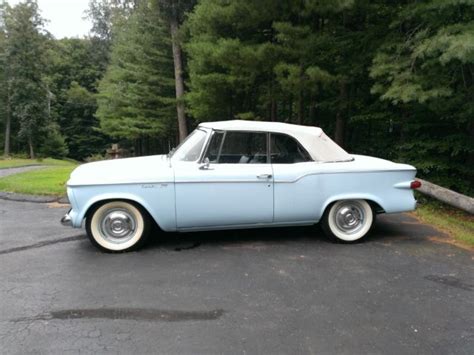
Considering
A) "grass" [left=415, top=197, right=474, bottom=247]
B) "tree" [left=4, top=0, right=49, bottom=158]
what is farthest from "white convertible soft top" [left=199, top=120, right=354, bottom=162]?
"tree" [left=4, top=0, right=49, bottom=158]

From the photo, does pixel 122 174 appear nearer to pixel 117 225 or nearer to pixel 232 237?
pixel 117 225

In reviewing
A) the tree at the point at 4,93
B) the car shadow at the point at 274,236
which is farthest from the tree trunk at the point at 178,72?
the tree at the point at 4,93

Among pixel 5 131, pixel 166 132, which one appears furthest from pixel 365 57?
pixel 5 131

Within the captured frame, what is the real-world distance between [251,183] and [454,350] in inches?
111

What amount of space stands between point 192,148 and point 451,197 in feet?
14.4

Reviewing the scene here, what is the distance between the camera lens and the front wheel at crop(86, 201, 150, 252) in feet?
15.5

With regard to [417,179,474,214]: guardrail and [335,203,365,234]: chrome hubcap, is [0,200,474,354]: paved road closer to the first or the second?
[335,203,365,234]: chrome hubcap

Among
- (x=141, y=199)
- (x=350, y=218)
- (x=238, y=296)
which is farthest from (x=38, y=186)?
(x=350, y=218)

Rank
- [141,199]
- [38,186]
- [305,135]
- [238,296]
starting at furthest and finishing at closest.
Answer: [38,186] < [305,135] < [141,199] < [238,296]

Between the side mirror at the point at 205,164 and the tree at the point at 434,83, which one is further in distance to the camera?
the tree at the point at 434,83

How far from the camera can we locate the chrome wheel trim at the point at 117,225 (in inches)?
188

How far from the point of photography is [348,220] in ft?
17.2

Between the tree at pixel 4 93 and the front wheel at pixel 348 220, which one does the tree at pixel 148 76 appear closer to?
the front wheel at pixel 348 220

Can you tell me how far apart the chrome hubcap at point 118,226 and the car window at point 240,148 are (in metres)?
1.32
